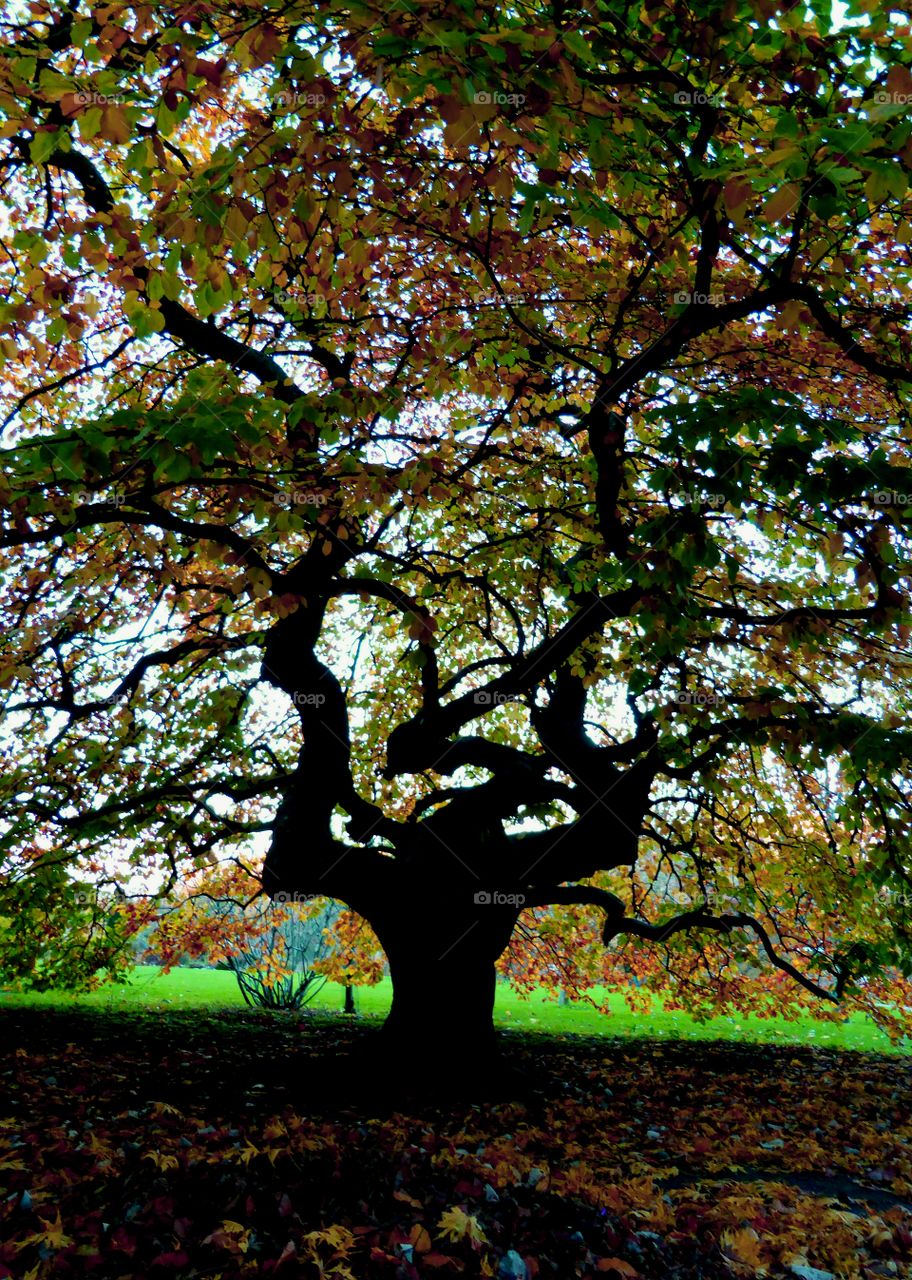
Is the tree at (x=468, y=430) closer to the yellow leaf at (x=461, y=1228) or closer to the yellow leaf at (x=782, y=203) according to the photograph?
the yellow leaf at (x=782, y=203)

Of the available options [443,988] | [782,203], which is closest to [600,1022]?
[443,988]

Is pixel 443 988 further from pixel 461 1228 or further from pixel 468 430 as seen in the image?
pixel 468 430

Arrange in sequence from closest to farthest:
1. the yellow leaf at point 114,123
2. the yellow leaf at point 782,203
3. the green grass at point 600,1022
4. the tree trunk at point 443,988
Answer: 1. the yellow leaf at point 782,203
2. the yellow leaf at point 114,123
3. the tree trunk at point 443,988
4. the green grass at point 600,1022

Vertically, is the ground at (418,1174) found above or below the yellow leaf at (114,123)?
below

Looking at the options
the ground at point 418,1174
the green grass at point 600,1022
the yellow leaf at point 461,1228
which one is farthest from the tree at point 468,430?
the green grass at point 600,1022

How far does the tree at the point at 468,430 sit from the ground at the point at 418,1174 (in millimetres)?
2126

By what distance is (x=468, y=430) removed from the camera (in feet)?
35.4

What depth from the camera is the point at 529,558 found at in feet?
37.0

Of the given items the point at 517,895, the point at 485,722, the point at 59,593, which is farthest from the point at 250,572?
the point at 485,722

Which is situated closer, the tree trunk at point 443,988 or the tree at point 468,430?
the tree at point 468,430

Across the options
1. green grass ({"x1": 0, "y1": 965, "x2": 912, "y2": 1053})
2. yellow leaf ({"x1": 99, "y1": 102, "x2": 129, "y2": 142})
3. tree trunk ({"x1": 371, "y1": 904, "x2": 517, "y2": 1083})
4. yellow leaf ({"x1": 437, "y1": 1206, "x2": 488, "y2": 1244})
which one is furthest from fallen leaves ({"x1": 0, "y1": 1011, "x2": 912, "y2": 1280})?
green grass ({"x1": 0, "y1": 965, "x2": 912, "y2": 1053})

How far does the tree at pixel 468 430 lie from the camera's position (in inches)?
171

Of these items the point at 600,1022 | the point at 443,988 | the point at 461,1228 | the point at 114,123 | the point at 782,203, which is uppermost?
the point at 114,123

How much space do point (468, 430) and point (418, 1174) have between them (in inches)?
341
